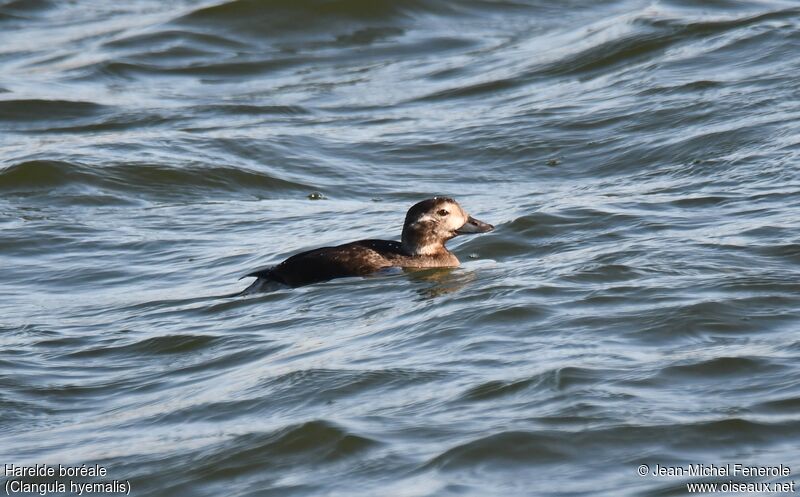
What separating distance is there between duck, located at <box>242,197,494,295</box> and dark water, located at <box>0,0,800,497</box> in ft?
0.43

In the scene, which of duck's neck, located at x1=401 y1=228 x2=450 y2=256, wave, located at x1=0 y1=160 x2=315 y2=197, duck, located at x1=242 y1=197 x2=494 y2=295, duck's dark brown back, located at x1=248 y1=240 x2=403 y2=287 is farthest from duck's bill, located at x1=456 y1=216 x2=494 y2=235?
wave, located at x1=0 y1=160 x2=315 y2=197

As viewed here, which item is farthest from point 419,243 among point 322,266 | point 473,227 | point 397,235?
point 397,235

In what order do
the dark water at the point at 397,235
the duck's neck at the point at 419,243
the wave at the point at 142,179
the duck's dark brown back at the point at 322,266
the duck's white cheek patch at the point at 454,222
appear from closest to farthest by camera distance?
the dark water at the point at 397,235 < the duck's dark brown back at the point at 322,266 < the duck's neck at the point at 419,243 < the duck's white cheek patch at the point at 454,222 < the wave at the point at 142,179

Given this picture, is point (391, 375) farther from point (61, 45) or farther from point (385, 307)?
point (61, 45)

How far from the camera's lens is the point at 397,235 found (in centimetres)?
1192

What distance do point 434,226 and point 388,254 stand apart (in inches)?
15.6

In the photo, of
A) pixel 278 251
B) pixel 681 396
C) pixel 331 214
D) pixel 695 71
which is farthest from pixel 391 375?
pixel 695 71

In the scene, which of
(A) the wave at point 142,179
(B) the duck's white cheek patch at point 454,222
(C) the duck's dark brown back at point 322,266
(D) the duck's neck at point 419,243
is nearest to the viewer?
(C) the duck's dark brown back at point 322,266

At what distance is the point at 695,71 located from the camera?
16016mm

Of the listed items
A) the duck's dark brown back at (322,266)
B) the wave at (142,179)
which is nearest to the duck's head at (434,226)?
the duck's dark brown back at (322,266)

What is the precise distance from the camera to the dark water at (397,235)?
22.8ft

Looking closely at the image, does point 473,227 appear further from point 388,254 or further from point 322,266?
point 322,266

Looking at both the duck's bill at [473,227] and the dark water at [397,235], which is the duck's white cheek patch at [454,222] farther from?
the dark water at [397,235]

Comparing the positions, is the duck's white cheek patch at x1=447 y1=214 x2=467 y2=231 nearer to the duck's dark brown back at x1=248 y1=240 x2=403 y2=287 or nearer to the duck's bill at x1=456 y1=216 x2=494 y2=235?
the duck's bill at x1=456 y1=216 x2=494 y2=235
